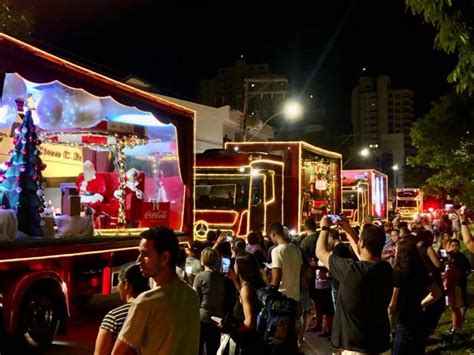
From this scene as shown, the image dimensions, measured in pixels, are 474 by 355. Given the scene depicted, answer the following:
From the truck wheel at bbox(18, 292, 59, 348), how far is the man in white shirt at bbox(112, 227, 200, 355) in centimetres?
516

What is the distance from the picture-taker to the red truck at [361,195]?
30.1m

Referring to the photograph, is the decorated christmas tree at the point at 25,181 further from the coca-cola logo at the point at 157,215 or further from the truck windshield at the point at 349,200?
the truck windshield at the point at 349,200

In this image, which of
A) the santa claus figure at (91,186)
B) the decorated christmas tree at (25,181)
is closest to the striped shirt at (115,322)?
the decorated christmas tree at (25,181)

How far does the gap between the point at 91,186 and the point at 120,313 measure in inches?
465

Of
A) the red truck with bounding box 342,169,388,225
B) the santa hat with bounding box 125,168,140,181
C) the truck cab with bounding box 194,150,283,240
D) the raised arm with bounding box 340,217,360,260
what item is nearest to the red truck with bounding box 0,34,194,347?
the santa hat with bounding box 125,168,140,181

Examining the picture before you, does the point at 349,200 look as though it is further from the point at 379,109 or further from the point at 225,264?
the point at 379,109

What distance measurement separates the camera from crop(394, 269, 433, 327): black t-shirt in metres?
6.03

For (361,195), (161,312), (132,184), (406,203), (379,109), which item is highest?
(379,109)

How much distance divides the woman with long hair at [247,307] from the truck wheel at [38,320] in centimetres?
361

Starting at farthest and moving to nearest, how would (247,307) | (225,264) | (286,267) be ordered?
1. (225,264)
2. (286,267)
3. (247,307)

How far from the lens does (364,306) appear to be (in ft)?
14.5

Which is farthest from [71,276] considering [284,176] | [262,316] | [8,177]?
[284,176]

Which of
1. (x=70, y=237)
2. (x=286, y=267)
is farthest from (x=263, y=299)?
(x=70, y=237)

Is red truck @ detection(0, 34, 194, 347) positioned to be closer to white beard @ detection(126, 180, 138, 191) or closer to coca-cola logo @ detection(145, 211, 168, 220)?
coca-cola logo @ detection(145, 211, 168, 220)
